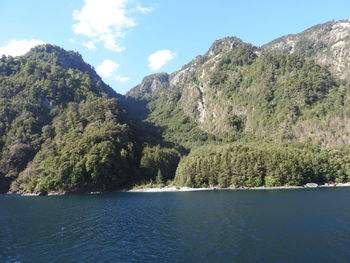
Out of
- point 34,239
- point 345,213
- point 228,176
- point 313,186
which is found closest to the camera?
point 34,239

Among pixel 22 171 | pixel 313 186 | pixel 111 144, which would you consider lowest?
pixel 313 186

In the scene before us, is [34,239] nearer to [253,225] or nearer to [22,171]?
[253,225]

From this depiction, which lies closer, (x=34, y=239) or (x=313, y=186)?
(x=34, y=239)

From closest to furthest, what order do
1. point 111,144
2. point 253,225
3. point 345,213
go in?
point 253,225 < point 345,213 < point 111,144

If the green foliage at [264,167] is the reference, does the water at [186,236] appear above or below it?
below

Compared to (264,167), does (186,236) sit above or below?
below

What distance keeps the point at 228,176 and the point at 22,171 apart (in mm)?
154503

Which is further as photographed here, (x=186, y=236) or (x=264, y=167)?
(x=264, y=167)

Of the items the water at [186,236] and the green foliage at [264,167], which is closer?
the water at [186,236]

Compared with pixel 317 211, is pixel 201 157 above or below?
above

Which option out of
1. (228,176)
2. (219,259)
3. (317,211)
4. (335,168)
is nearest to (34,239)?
(219,259)

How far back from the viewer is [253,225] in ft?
184

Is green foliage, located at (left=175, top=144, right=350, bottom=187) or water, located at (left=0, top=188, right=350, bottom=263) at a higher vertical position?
green foliage, located at (left=175, top=144, right=350, bottom=187)

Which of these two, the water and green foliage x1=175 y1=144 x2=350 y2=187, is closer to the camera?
the water
